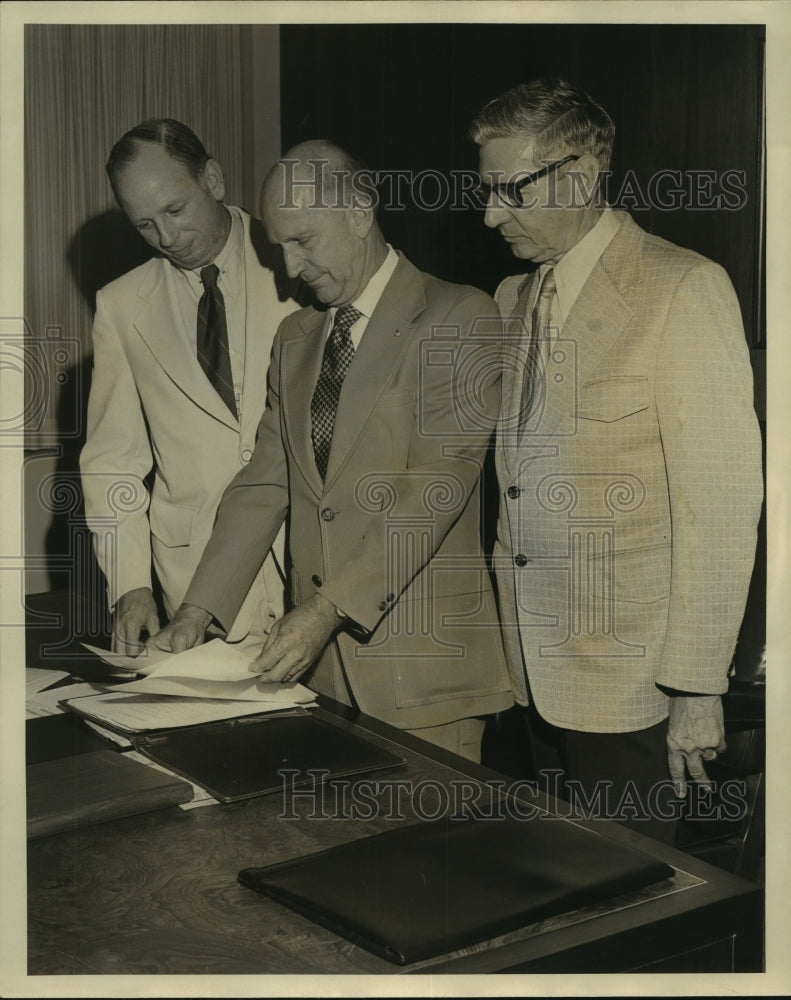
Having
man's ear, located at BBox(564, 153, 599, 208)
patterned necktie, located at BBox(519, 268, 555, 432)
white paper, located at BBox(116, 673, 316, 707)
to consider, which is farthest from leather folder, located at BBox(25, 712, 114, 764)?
man's ear, located at BBox(564, 153, 599, 208)

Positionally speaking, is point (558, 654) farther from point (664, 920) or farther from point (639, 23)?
point (639, 23)

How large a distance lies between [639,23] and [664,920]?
5.74ft

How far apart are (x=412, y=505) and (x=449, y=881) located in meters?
0.94

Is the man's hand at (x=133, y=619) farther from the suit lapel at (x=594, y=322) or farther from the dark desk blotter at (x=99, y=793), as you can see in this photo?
the suit lapel at (x=594, y=322)

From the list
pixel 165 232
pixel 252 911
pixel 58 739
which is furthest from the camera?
pixel 165 232

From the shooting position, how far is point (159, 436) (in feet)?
8.07

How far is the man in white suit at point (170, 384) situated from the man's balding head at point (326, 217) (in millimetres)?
87

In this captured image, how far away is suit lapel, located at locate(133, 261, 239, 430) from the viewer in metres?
2.44

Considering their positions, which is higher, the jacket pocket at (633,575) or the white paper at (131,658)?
the jacket pocket at (633,575)

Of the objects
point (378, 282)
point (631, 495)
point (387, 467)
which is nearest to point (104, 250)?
point (378, 282)

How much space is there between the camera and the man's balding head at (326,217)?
2338 mm

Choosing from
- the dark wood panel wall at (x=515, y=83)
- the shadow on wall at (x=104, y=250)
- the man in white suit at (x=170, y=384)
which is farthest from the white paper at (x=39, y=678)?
the dark wood panel wall at (x=515, y=83)

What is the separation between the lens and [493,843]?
64.9 inches

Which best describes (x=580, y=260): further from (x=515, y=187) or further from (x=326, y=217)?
(x=326, y=217)
